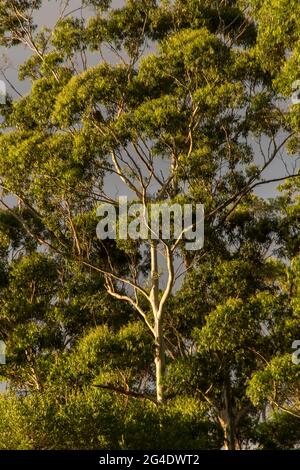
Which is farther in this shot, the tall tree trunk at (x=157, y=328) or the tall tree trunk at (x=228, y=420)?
the tall tree trunk at (x=228, y=420)

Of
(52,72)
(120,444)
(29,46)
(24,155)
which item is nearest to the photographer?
(120,444)

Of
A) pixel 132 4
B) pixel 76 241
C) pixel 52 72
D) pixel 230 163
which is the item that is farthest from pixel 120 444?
pixel 132 4

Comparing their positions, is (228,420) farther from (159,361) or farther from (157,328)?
(157,328)

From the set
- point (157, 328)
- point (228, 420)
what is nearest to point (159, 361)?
point (157, 328)

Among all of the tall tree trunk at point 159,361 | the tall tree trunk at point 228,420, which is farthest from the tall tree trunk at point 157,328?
the tall tree trunk at point 228,420

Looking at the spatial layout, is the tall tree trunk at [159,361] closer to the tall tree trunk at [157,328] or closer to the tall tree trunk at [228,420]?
the tall tree trunk at [157,328]

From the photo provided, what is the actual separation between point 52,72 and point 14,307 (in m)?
7.94

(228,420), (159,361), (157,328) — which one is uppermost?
(157,328)

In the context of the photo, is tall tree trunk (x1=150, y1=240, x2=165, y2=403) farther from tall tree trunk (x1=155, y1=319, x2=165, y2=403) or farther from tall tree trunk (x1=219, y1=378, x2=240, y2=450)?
tall tree trunk (x1=219, y1=378, x2=240, y2=450)

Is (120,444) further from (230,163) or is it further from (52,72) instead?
(52,72)

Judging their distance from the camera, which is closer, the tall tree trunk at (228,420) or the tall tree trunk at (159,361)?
the tall tree trunk at (159,361)

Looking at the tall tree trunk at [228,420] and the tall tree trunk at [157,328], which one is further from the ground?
the tall tree trunk at [157,328]

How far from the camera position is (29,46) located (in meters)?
27.5

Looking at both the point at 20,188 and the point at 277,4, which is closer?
the point at 277,4
